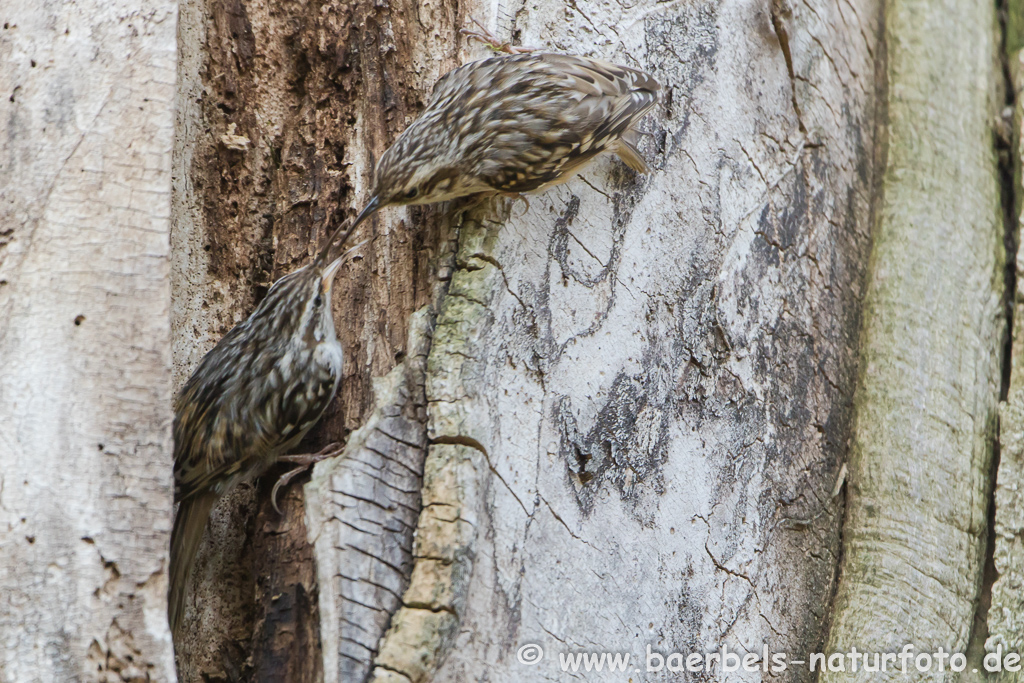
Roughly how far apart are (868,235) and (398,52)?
1.44 meters

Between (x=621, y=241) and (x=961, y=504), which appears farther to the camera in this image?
(x=961, y=504)

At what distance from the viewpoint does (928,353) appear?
253 centimetres

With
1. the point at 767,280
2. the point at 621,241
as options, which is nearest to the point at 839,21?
the point at 767,280

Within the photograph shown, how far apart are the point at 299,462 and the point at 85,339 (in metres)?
0.51

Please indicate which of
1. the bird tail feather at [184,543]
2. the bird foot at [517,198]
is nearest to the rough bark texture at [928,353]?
the bird foot at [517,198]

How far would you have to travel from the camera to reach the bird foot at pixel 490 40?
216 centimetres

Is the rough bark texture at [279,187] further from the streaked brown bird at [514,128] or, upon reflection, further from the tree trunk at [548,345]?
the streaked brown bird at [514,128]

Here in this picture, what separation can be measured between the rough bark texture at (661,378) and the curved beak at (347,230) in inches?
8.7

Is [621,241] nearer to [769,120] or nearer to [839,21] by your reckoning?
[769,120]

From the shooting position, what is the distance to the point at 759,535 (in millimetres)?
2217

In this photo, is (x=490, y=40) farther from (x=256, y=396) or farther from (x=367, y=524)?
(x=367, y=524)

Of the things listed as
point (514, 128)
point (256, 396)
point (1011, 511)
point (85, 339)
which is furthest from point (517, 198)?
point (1011, 511)

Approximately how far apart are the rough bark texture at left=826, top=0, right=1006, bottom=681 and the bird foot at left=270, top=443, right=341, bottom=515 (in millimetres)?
1285

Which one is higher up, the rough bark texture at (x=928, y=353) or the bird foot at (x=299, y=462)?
the rough bark texture at (x=928, y=353)
